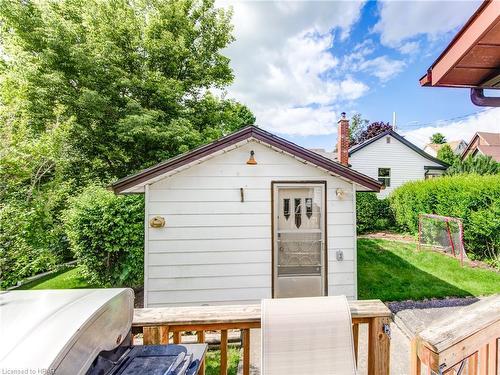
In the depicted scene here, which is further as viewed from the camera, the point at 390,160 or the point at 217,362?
the point at 390,160

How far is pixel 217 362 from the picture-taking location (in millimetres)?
3305

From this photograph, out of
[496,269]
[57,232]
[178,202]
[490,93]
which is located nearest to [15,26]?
→ [57,232]

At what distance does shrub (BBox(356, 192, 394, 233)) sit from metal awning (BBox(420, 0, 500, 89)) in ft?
34.0

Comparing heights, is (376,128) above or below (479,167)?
above

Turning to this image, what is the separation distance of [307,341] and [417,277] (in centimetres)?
605

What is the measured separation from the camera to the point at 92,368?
105 centimetres

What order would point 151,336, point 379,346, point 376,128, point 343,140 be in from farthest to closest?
point 376,128 < point 343,140 < point 379,346 < point 151,336

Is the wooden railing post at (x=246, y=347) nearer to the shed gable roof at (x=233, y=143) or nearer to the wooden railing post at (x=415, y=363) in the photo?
the wooden railing post at (x=415, y=363)

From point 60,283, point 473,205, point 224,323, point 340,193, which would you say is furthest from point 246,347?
point 473,205

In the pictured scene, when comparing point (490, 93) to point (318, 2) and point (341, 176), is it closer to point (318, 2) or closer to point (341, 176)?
point (341, 176)

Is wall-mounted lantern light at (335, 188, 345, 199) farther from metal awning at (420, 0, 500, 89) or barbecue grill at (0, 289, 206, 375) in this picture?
barbecue grill at (0, 289, 206, 375)

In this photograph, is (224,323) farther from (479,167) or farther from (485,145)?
(485,145)

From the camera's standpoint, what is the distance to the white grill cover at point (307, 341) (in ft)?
4.95

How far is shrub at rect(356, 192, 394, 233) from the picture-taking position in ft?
39.4
